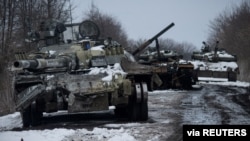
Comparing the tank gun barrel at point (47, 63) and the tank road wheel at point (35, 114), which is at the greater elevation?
the tank gun barrel at point (47, 63)

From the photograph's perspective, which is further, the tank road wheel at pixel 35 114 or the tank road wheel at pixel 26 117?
the tank road wheel at pixel 26 117

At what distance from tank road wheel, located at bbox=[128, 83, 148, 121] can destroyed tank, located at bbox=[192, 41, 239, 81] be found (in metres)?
15.2

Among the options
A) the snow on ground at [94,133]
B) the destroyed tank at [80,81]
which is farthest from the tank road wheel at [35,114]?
the snow on ground at [94,133]

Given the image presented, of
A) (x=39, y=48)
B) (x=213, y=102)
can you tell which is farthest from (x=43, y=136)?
(x=213, y=102)

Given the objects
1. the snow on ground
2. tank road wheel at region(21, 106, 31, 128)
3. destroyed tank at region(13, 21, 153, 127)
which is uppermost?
destroyed tank at region(13, 21, 153, 127)

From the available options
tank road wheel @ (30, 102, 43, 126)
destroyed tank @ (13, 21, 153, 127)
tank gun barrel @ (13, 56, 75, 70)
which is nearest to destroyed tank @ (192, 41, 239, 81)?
destroyed tank @ (13, 21, 153, 127)

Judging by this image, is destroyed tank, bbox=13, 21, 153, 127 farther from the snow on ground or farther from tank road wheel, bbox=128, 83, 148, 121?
the snow on ground

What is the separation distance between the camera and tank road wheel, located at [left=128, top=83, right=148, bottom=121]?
11734mm

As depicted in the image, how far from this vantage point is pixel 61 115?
1431cm

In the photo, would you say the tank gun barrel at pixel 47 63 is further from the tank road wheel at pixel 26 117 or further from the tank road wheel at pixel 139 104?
the tank road wheel at pixel 139 104

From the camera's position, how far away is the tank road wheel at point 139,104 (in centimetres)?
1173

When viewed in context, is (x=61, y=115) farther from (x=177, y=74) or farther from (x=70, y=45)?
(x=177, y=74)

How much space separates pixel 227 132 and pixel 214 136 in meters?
0.24

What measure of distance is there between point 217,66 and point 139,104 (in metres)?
16.9
